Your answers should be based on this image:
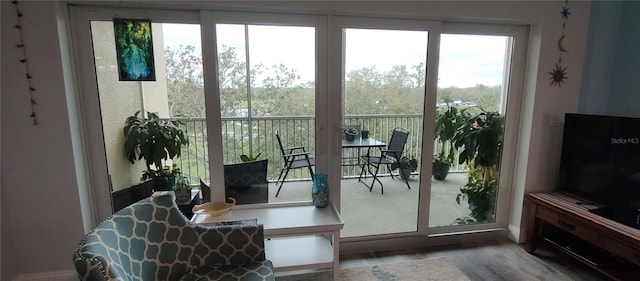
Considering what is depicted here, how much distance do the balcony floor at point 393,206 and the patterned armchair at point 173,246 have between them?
3.67 feet

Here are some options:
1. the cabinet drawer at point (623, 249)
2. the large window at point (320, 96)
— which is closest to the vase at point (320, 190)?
the large window at point (320, 96)

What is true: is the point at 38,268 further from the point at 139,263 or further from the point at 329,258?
the point at 329,258

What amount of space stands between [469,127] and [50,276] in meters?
3.36

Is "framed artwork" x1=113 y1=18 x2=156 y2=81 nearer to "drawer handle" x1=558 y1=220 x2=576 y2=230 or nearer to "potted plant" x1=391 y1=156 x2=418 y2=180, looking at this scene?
"potted plant" x1=391 y1=156 x2=418 y2=180

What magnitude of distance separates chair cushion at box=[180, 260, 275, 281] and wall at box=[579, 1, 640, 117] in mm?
2871

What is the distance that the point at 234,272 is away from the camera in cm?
154

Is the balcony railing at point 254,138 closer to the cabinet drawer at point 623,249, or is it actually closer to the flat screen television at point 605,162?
the flat screen television at point 605,162

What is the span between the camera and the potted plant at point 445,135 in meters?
2.59

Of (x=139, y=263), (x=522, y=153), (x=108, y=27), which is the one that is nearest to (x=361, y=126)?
(x=522, y=153)

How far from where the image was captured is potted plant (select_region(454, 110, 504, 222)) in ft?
8.73

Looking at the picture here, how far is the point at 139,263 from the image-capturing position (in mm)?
1400

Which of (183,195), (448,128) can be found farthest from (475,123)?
(183,195)

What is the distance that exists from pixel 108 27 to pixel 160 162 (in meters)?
0.96

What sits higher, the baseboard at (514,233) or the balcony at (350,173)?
the balcony at (350,173)
